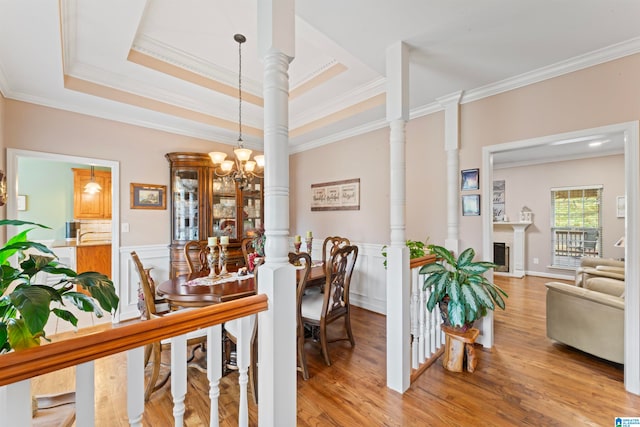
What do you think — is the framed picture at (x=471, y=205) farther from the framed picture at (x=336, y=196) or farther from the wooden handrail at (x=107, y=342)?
the wooden handrail at (x=107, y=342)

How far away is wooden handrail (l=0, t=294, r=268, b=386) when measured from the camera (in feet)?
2.35

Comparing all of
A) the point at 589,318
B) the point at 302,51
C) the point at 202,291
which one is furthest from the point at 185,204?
the point at 589,318

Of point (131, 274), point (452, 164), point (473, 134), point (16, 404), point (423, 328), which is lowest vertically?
point (423, 328)

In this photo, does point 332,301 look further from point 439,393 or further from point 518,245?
point 518,245

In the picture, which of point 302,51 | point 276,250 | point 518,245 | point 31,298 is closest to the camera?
point 31,298

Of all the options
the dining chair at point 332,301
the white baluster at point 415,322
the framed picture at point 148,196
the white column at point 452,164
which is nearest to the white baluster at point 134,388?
the dining chair at point 332,301

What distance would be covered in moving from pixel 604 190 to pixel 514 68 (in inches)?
180

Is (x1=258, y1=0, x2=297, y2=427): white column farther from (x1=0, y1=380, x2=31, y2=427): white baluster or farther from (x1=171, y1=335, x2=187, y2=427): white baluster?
(x1=0, y1=380, x2=31, y2=427): white baluster

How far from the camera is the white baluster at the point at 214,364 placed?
1116 millimetres

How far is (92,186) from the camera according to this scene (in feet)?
18.1

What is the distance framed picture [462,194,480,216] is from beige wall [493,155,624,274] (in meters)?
4.09

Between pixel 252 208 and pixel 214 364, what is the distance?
3.59 m

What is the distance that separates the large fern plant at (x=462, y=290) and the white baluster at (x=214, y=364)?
175cm

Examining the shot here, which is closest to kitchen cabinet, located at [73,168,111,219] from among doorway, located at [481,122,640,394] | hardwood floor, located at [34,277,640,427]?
hardwood floor, located at [34,277,640,427]
